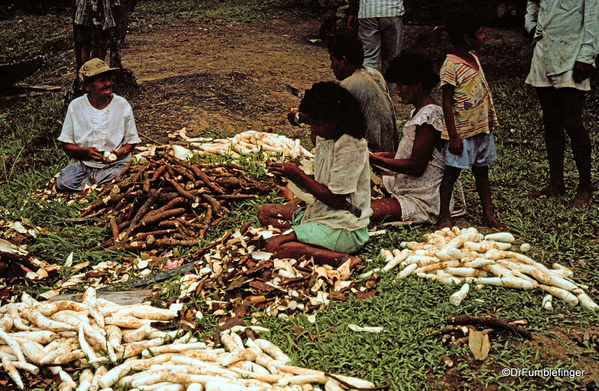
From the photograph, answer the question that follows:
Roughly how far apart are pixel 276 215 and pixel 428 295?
1421 mm

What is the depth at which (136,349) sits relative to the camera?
272cm

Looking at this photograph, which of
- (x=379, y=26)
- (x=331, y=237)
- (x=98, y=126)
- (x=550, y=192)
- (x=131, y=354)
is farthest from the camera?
(x=379, y=26)

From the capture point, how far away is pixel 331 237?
11.4 feet

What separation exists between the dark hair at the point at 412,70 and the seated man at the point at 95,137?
2.67m

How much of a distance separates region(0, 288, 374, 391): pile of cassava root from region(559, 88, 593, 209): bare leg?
9.03 feet

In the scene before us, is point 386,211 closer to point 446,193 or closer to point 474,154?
point 446,193

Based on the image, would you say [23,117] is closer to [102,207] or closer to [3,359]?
[102,207]

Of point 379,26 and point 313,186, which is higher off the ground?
point 379,26

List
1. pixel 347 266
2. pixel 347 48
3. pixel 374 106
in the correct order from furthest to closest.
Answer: pixel 374 106
pixel 347 48
pixel 347 266

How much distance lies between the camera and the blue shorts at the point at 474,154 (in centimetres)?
382

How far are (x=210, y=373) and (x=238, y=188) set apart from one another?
8.18 ft

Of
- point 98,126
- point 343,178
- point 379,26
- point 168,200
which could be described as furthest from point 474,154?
point 98,126

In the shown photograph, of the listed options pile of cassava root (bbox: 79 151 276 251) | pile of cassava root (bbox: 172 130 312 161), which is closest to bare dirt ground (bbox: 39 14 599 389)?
pile of cassava root (bbox: 172 130 312 161)

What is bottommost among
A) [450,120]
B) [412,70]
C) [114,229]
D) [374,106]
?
[114,229]
